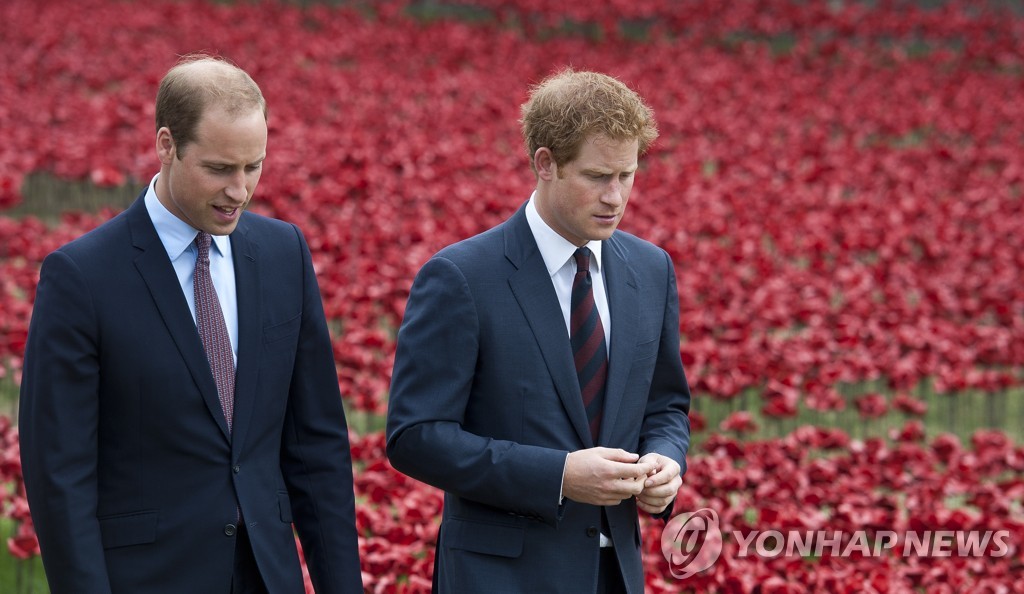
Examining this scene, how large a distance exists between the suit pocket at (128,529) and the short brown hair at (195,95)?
770 millimetres

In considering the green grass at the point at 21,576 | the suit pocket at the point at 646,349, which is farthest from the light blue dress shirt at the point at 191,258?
the green grass at the point at 21,576

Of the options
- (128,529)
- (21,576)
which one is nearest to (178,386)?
(128,529)

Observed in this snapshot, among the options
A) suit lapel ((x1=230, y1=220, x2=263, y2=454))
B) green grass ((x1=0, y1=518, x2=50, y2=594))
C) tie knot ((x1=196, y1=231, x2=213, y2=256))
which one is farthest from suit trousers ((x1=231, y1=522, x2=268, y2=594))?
green grass ((x1=0, y1=518, x2=50, y2=594))

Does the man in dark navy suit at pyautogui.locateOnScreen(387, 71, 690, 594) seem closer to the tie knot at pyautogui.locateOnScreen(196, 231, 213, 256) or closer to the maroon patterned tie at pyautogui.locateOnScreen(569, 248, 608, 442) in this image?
the maroon patterned tie at pyautogui.locateOnScreen(569, 248, 608, 442)

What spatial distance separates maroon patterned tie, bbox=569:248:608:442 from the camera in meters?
2.79

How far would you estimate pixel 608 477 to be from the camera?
101 inches

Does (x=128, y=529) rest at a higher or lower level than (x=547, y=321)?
lower

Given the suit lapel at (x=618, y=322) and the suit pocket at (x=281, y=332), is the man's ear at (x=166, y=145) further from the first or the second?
the suit lapel at (x=618, y=322)

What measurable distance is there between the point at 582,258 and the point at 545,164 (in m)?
0.25

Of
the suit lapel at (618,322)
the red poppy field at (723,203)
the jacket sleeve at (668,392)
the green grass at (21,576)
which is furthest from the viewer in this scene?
the red poppy field at (723,203)

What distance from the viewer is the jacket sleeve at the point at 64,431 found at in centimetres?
245

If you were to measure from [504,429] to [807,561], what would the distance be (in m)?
2.44

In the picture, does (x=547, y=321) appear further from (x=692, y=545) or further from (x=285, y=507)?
(x=692, y=545)

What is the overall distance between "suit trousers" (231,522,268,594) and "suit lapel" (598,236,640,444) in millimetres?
822
